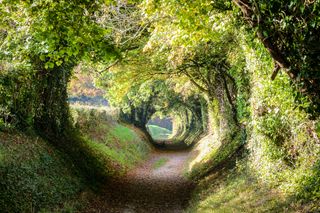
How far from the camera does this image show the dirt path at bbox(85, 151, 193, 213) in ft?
43.6

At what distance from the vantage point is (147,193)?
16.1 m

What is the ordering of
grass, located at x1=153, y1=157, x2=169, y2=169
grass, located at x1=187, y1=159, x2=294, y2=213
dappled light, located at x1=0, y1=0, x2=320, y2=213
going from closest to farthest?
dappled light, located at x1=0, y1=0, x2=320, y2=213
grass, located at x1=187, y1=159, x2=294, y2=213
grass, located at x1=153, y1=157, x2=169, y2=169

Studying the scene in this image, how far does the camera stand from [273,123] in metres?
10.2

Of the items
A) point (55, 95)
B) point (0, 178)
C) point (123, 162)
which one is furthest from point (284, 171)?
point (123, 162)

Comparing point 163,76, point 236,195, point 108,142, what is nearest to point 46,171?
point 236,195

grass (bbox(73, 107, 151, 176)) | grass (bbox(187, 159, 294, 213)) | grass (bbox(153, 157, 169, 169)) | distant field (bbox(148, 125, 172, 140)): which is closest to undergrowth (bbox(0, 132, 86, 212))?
grass (bbox(187, 159, 294, 213))

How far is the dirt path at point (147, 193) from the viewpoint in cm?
1329

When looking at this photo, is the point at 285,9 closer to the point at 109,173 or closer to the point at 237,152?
the point at 237,152

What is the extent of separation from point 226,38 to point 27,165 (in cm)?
909

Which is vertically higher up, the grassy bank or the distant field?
the grassy bank

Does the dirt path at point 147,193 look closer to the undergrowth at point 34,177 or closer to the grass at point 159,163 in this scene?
the undergrowth at point 34,177

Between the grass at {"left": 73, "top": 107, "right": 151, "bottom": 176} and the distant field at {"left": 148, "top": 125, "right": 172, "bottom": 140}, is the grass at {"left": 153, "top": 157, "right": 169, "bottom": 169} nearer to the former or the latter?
the grass at {"left": 73, "top": 107, "right": 151, "bottom": 176}

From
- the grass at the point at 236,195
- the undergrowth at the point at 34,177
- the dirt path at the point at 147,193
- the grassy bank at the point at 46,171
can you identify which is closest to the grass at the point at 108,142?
the grassy bank at the point at 46,171

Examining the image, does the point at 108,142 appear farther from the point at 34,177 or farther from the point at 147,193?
the point at 34,177
